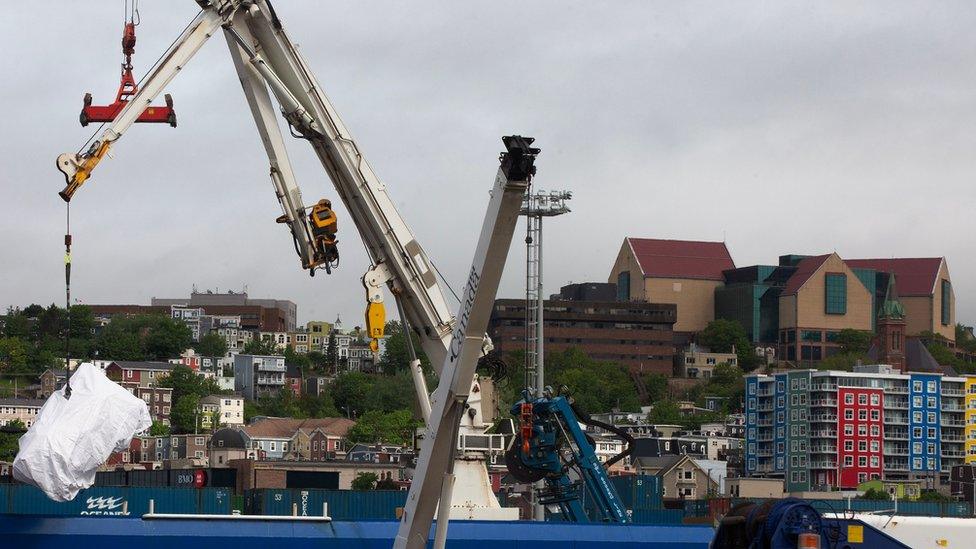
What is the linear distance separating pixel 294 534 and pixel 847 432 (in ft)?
549

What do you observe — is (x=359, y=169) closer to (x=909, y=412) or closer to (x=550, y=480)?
(x=550, y=480)

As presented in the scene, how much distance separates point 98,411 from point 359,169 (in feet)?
35.0

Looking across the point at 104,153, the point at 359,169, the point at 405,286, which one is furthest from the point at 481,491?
the point at 104,153

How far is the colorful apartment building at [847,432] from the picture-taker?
614 ft

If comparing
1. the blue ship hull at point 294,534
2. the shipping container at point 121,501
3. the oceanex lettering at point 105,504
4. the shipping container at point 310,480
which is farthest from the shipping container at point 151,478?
the blue ship hull at point 294,534

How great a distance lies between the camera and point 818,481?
183m

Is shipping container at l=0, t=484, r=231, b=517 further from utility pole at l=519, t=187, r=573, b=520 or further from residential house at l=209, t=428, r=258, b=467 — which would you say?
residential house at l=209, t=428, r=258, b=467

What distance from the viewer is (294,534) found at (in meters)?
30.2

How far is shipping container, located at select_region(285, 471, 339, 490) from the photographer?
10150 centimetres

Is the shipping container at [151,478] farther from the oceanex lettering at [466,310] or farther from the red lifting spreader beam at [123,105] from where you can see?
the oceanex lettering at [466,310]

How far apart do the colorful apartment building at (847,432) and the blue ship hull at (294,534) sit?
499ft

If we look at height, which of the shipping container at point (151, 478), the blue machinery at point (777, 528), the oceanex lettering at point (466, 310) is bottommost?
the shipping container at point (151, 478)

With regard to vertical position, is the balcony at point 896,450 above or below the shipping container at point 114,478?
below

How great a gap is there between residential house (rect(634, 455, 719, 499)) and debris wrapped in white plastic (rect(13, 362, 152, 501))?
365ft
